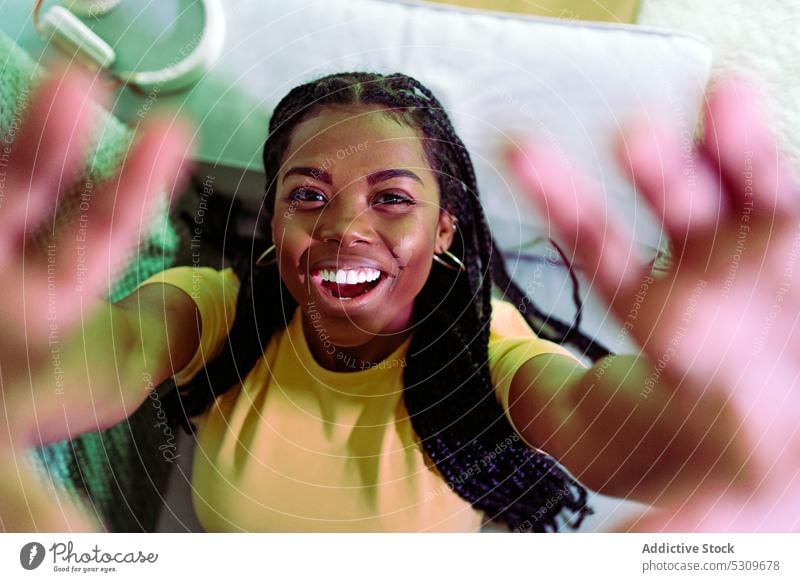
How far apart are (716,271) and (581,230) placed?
79 millimetres

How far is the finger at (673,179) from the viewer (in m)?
0.39

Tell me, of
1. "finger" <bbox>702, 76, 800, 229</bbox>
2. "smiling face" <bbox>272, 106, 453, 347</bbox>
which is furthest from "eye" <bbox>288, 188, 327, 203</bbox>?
"finger" <bbox>702, 76, 800, 229</bbox>

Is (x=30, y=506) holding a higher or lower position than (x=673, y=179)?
lower

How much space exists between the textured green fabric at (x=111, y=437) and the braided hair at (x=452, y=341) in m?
0.03

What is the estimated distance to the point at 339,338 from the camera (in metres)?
0.37

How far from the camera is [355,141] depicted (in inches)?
13.5

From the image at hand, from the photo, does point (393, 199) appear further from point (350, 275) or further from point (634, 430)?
point (634, 430)

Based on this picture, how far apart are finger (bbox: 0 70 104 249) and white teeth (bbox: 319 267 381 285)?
0.14 meters

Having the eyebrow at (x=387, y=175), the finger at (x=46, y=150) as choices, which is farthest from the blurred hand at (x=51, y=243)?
the eyebrow at (x=387, y=175)

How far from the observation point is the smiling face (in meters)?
0.35

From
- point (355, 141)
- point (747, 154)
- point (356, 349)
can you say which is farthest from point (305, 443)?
point (747, 154)

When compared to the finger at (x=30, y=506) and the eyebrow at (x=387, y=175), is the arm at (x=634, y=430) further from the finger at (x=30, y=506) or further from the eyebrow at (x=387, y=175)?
the finger at (x=30, y=506)
